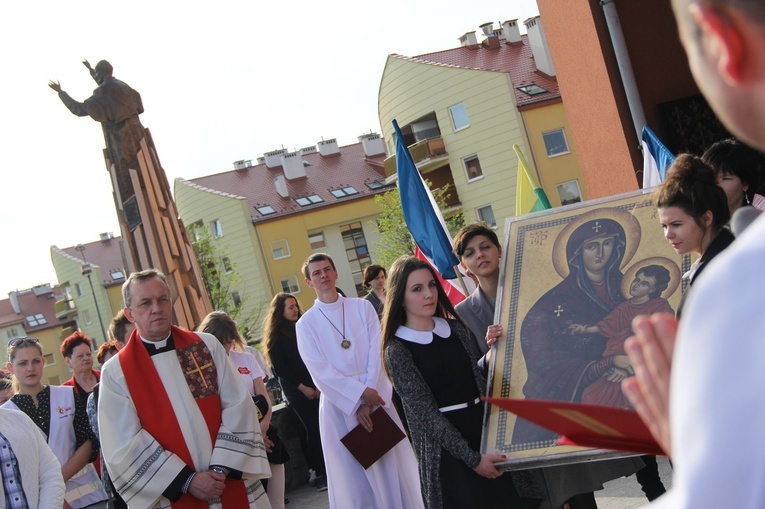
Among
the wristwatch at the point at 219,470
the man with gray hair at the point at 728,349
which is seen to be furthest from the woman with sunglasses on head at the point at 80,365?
the man with gray hair at the point at 728,349

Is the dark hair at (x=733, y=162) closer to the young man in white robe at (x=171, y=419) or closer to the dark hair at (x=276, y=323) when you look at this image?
the young man in white robe at (x=171, y=419)

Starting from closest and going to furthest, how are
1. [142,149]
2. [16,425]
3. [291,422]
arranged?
[16,425]
[291,422]
[142,149]

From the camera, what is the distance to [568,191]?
48.9 m

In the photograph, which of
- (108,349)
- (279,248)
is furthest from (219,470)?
(279,248)

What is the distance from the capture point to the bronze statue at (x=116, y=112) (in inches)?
545

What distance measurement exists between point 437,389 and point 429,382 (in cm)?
6

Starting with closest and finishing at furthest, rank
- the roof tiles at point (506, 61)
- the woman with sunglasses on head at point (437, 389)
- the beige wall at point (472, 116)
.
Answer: the woman with sunglasses on head at point (437, 389)
the beige wall at point (472, 116)
the roof tiles at point (506, 61)

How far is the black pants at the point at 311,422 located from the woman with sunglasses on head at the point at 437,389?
18.0 ft

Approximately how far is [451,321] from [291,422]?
6774 mm

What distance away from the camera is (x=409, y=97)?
5247 centimetres

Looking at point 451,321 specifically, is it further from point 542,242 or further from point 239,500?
point 239,500

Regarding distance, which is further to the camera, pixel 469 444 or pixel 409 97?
pixel 409 97

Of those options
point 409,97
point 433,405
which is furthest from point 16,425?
point 409,97

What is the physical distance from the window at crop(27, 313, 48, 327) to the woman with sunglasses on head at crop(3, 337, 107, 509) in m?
87.4
